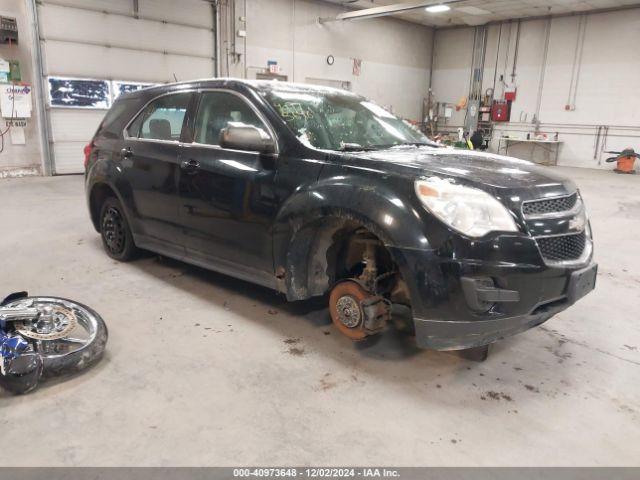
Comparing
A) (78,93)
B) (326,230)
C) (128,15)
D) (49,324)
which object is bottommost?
(49,324)

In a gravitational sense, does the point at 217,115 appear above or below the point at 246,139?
above

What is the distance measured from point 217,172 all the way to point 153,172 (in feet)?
2.38

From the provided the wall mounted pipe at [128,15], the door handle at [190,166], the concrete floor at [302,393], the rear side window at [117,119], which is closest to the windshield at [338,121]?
the door handle at [190,166]

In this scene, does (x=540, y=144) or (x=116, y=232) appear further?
(x=540, y=144)

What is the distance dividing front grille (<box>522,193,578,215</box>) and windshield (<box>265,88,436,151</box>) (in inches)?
38.8

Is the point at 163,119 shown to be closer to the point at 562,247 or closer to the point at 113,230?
the point at 113,230

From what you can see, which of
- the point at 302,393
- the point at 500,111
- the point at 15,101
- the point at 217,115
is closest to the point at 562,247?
the point at 302,393

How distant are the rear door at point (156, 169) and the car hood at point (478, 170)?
147 centimetres

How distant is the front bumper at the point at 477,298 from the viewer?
2.02 metres

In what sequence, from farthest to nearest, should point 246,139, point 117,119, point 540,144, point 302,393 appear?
1. point 540,144
2. point 117,119
3. point 246,139
4. point 302,393

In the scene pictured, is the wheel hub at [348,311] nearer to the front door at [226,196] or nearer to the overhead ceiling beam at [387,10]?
the front door at [226,196]

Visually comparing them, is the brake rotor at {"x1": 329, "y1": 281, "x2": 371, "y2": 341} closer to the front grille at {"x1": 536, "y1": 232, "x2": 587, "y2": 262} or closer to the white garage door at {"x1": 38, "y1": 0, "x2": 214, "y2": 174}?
the front grille at {"x1": 536, "y1": 232, "x2": 587, "y2": 262}

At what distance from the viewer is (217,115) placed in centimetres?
311

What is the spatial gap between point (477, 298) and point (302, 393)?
89 cm
